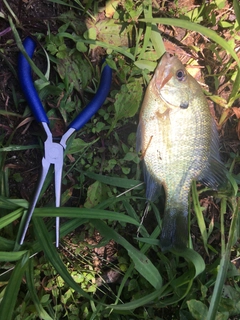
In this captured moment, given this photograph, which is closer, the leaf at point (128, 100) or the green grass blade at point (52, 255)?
the green grass blade at point (52, 255)

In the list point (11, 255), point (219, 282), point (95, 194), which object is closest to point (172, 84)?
point (95, 194)

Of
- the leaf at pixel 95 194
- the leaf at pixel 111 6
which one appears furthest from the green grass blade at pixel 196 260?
the leaf at pixel 111 6

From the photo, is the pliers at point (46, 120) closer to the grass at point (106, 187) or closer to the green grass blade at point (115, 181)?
the grass at point (106, 187)

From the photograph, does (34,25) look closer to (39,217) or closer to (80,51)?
(80,51)

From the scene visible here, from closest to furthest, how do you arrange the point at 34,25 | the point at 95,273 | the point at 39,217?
1. the point at 39,217
2. the point at 34,25
3. the point at 95,273

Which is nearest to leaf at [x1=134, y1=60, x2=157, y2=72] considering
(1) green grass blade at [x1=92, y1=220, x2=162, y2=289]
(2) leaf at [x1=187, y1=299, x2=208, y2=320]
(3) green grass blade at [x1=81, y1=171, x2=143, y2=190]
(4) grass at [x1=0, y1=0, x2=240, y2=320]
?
(4) grass at [x1=0, y1=0, x2=240, y2=320]

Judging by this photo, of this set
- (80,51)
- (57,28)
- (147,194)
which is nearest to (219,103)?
(147,194)
